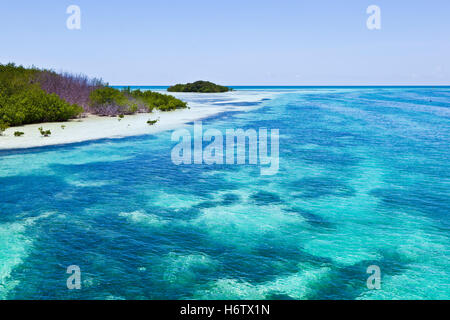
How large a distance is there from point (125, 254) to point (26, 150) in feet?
52.8

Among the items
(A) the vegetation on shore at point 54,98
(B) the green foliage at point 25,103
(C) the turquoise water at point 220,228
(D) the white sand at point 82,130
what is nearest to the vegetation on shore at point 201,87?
(A) the vegetation on shore at point 54,98

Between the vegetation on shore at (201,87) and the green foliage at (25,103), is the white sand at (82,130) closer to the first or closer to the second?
the green foliage at (25,103)

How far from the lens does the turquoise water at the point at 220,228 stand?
324 inches

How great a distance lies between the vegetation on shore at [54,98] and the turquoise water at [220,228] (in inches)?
481

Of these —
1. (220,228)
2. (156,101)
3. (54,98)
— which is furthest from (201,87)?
(220,228)

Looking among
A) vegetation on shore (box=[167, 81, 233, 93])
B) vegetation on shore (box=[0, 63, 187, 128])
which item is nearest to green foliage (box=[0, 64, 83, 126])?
vegetation on shore (box=[0, 63, 187, 128])

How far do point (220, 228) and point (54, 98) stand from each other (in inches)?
1137

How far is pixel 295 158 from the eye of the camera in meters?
21.8

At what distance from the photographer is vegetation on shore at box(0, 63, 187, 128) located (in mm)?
31047

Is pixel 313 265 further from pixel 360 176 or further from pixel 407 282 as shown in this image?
pixel 360 176

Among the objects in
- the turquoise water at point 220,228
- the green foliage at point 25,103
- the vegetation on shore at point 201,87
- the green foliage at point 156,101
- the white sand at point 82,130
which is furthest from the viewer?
the vegetation on shore at point 201,87
